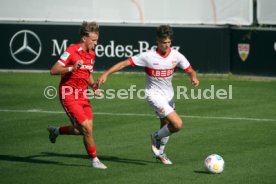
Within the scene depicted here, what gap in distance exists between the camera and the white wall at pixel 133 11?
2769 cm

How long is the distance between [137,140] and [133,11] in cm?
1337

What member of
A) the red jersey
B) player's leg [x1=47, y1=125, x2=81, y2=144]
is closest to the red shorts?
the red jersey

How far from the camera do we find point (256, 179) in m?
12.0

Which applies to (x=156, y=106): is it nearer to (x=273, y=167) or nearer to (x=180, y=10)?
(x=273, y=167)

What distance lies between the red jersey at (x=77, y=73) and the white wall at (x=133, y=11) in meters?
14.8

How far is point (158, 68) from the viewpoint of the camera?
13484mm

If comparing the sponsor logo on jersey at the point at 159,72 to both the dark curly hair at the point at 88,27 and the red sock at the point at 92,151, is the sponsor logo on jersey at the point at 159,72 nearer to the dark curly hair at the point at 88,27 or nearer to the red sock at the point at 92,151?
the dark curly hair at the point at 88,27

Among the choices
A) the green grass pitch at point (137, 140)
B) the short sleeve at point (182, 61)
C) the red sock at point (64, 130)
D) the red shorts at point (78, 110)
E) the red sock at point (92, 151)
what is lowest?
the green grass pitch at point (137, 140)

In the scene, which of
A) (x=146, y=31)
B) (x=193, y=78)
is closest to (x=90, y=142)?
(x=193, y=78)

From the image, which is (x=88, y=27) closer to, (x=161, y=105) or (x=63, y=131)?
(x=161, y=105)

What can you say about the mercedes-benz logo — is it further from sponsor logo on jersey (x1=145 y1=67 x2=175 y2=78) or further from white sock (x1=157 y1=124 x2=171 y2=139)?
white sock (x1=157 y1=124 x2=171 y2=139)

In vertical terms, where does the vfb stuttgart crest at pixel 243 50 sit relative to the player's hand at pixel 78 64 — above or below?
below

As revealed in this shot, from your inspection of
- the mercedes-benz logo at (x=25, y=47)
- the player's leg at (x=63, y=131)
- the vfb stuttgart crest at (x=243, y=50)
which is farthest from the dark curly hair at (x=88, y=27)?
the mercedes-benz logo at (x=25, y=47)

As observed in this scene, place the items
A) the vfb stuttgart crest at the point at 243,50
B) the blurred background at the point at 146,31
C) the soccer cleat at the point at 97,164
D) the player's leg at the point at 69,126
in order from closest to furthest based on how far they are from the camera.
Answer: the soccer cleat at the point at 97,164 → the player's leg at the point at 69,126 → the vfb stuttgart crest at the point at 243,50 → the blurred background at the point at 146,31
